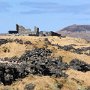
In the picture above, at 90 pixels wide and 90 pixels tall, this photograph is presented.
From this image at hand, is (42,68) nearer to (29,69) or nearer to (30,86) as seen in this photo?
(29,69)

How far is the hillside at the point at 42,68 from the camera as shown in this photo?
50.1 metres

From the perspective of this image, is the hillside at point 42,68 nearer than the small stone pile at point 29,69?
Yes

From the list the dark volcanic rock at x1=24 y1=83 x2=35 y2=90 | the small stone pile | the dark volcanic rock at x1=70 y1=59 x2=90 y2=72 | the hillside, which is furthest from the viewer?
the dark volcanic rock at x1=70 y1=59 x2=90 y2=72

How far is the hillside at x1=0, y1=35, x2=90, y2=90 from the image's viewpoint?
5012 cm

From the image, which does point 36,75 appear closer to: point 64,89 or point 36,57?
point 64,89

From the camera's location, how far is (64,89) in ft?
165

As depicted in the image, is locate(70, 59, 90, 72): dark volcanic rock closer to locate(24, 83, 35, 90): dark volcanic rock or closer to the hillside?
the hillside

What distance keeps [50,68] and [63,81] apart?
14.9ft

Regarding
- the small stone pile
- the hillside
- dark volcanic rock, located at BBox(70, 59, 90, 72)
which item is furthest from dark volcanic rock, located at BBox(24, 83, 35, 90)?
dark volcanic rock, located at BBox(70, 59, 90, 72)

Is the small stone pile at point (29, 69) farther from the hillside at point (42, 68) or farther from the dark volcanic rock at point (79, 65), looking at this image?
the dark volcanic rock at point (79, 65)

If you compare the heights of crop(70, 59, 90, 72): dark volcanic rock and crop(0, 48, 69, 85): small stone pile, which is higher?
crop(0, 48, 69, 85): small stone pile

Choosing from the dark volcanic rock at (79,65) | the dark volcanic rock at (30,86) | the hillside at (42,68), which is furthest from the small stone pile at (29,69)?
the dark volcanic rock at (79,65)

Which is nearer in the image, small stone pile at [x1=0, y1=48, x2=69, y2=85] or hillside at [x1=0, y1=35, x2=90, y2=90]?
hillside at [x1=0, y1=35, x2=90, y2=90]

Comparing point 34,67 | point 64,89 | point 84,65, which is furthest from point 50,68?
point 84,65
